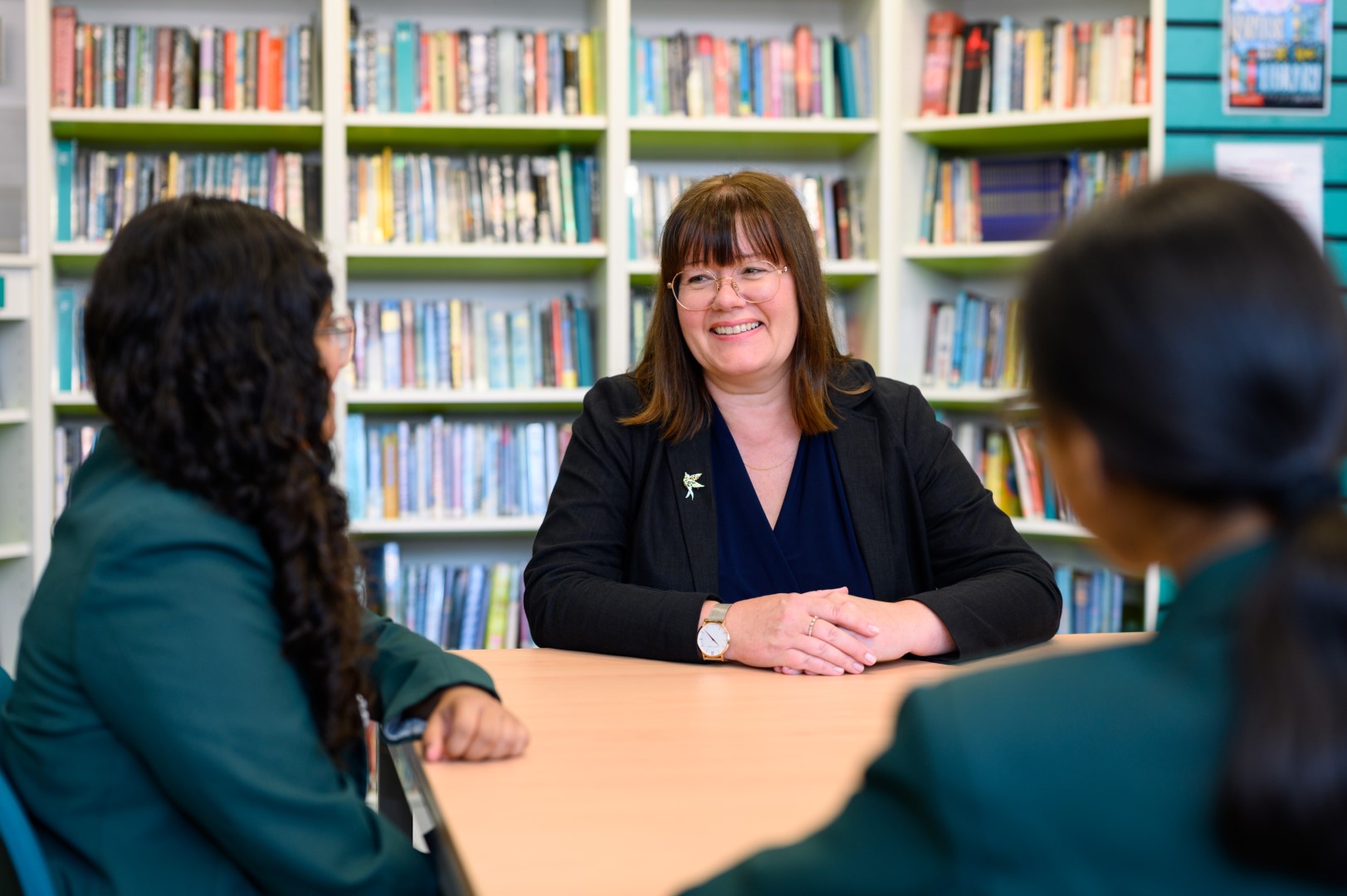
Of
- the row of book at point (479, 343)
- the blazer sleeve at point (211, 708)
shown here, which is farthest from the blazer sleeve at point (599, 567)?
the row of book at point (479, 343)

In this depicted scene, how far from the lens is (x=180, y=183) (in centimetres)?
324

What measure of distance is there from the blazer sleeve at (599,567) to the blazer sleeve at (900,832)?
855 mm

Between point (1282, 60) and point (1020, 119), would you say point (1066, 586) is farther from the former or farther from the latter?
point (1282, 60)

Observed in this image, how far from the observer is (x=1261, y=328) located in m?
0.59

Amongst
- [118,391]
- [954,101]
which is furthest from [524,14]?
[118,391]

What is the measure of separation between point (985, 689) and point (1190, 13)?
301 centimetres

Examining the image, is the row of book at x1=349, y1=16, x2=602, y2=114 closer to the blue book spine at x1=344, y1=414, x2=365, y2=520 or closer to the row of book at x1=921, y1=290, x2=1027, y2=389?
the blue book spine at x1=344, y1=414, x2=365, y2=520

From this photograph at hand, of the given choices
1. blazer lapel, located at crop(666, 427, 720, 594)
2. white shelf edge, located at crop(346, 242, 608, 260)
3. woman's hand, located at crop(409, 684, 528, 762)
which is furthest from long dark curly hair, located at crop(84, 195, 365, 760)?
white shelf edge, located at crop(346, 242, 608, 260)

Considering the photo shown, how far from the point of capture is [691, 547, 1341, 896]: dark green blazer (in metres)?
0.58

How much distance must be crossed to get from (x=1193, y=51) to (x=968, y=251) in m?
0.75

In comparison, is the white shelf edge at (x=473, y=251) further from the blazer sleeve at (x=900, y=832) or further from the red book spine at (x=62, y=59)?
the blazer sleeve at (x=900, y=832)

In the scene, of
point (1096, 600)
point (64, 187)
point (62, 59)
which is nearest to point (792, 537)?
point (1096, 600)

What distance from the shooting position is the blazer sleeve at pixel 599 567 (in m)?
1.57

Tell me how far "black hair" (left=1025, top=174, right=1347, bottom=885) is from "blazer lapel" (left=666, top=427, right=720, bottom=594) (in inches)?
46.7
